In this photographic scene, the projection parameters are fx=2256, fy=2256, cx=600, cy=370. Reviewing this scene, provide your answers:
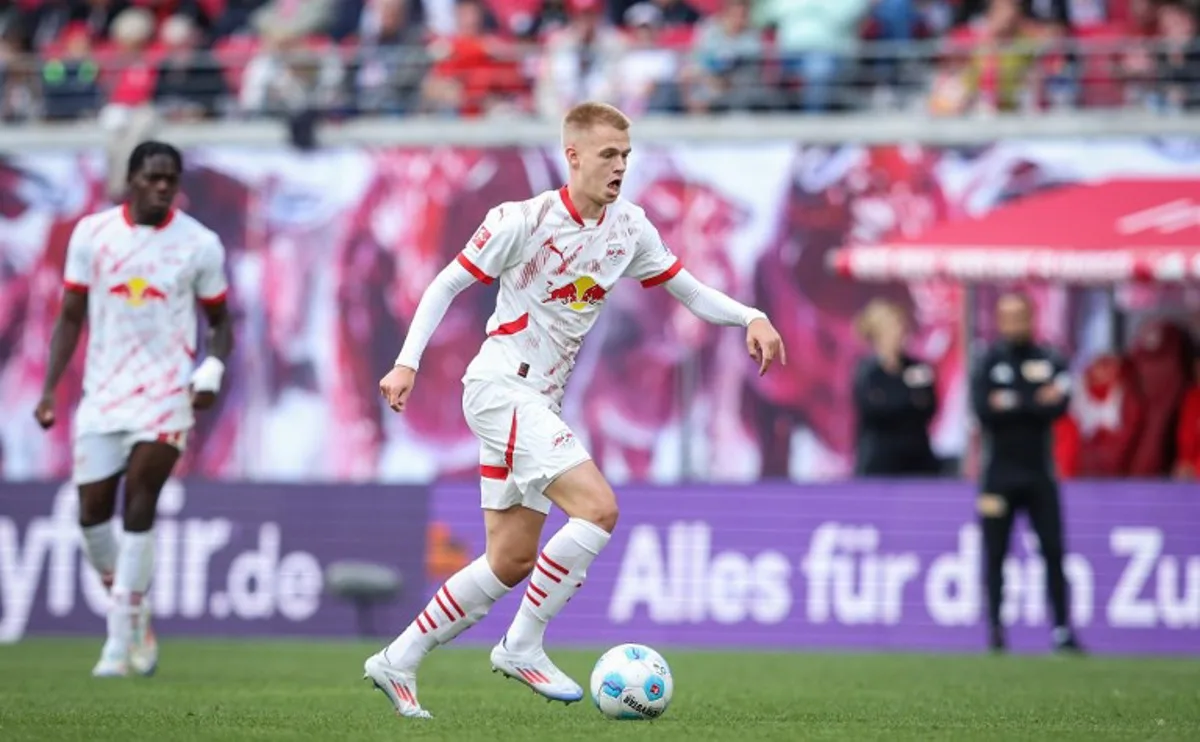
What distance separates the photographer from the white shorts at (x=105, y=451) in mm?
11656

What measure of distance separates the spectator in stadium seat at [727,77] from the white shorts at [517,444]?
1150 centimetres

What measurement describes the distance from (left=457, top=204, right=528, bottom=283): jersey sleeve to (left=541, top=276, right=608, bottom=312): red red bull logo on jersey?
26 centimetres

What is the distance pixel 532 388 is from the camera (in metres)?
9.00

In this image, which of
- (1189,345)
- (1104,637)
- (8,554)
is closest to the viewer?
(1104,637)

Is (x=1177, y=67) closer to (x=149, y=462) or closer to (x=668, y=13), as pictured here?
(x=668, y=13)

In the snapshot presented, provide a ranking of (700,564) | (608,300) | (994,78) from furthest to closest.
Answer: (608,300), (994,78), (700,564)

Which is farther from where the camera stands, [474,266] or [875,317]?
[875,317]

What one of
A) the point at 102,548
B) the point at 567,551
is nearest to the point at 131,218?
the point at 102,548

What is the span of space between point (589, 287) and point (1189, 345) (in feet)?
34.7

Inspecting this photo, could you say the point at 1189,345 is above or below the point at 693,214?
below

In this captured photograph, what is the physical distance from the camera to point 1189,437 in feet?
57.0

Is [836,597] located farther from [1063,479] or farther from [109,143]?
[109,143]

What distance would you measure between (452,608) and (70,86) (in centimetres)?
1400

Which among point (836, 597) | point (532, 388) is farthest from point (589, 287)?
point (836, 597)
